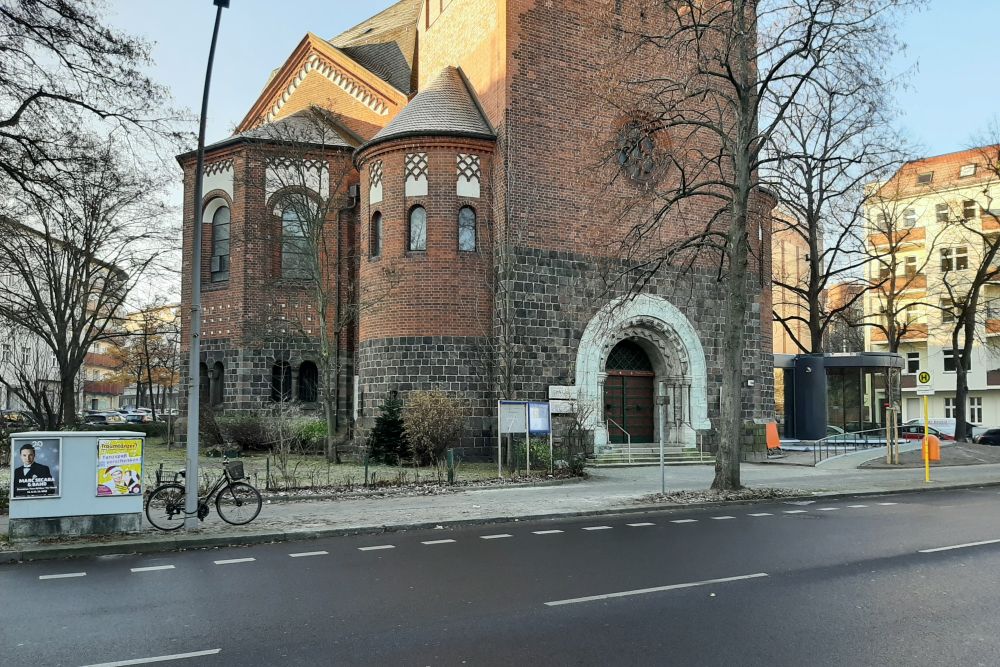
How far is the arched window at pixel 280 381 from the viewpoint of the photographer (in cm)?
2827

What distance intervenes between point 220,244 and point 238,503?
62.6ft

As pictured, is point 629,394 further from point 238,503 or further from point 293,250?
point 238,503

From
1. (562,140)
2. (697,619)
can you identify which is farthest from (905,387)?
(697,619)

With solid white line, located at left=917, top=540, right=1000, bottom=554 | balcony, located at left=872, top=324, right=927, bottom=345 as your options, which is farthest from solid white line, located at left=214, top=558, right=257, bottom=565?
balcony, located at left=872, top=324, right=927, bottom=345

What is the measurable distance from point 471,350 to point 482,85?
844cm

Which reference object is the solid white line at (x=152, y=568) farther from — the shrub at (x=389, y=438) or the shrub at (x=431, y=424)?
the shrub at (x=389, y=438)

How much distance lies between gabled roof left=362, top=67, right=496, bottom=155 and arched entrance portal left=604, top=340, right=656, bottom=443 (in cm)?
823

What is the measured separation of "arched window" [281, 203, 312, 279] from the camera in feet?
93.6

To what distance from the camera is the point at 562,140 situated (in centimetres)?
2434

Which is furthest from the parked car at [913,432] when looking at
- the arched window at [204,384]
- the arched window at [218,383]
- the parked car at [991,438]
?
the arched window at [204,384]

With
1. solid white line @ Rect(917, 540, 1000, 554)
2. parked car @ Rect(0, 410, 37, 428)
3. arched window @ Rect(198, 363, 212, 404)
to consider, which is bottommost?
solid white line @ Rect(917, 540, 1000, 554)

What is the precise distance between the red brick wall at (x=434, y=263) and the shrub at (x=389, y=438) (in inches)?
94.9

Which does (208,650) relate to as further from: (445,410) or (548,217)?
(548,217)

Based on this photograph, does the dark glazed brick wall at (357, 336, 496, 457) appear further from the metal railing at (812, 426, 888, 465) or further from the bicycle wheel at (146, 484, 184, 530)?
the bicycle wheel at (146, 484, 184, 530)
